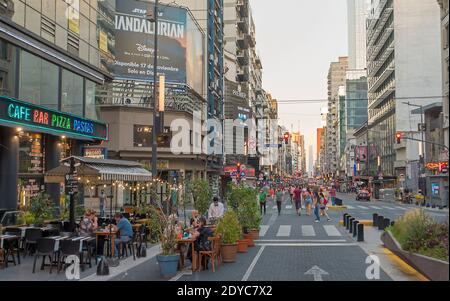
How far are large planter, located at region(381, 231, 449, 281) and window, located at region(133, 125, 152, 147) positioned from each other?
113 ft

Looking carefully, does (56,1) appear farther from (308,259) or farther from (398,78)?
(398,78)

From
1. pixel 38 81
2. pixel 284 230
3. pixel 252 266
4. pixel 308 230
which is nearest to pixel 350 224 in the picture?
pixel 308 230

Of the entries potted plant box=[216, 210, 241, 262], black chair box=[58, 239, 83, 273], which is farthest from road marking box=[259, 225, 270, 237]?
black chair box=[58, 239, 83, 273]

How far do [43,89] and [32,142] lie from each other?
292cm

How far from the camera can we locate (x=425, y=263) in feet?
38.8

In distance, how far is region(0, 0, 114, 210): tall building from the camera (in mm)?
22172

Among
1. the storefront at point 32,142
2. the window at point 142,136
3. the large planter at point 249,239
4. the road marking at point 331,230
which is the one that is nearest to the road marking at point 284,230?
the road marking at point 331,230

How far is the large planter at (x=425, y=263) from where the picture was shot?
33.7 feet

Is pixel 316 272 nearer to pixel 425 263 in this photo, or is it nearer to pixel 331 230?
pixel 425 263

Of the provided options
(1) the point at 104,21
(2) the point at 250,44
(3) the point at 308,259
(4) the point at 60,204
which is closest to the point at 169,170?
(1) the point at 104,21

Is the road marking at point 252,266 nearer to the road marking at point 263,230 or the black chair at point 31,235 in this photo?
the road marking at point 263,230

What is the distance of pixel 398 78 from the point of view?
8200 cm

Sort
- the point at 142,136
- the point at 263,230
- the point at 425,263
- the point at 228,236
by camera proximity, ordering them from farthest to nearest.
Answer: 1. the point at 142,136
2. the point at 263,230
3. the point at 228,236
4. the point at 425,263
